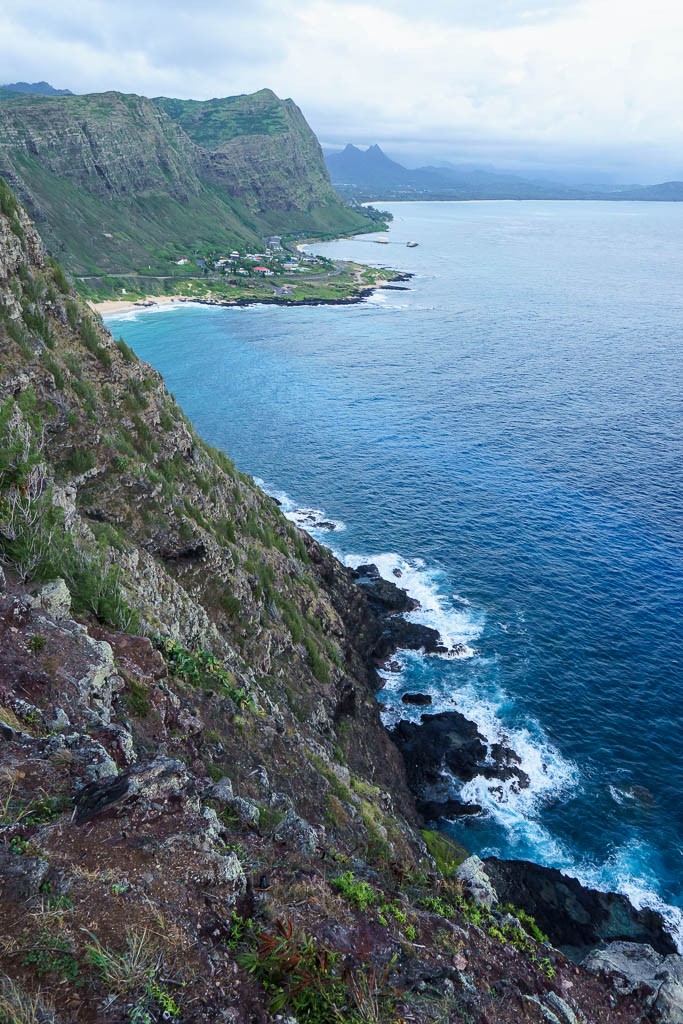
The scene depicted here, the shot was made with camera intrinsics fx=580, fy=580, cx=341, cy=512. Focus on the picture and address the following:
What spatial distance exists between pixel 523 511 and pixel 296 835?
220 ft

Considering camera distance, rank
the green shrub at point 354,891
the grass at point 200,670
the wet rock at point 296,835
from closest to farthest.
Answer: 1. the green shrub at point 354,891
2. the wet rock at point 296,835
3. the grass at point 200,670

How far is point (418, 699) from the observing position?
5462 centimetres

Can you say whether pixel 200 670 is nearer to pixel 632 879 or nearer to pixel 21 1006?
pixel 21 1006

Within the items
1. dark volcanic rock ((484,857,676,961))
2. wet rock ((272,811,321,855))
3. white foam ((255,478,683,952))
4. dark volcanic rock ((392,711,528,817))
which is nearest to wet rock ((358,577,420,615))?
white foam ((255,478,683,952))

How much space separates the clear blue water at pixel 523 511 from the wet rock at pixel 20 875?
127ft

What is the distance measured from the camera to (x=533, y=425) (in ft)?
349

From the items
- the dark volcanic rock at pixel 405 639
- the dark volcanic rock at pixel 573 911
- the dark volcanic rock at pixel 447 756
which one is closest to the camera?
the dark volcanic rock at pixel 573 911

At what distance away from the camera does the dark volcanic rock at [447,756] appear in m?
47.2

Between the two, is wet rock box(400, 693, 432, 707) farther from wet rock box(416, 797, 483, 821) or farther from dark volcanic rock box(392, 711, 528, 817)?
wet rock box(416, 797, 483, 821)

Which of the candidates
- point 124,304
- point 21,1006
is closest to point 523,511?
point 21,1006

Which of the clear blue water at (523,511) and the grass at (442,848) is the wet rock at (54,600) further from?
the clear blue water at (523,511)

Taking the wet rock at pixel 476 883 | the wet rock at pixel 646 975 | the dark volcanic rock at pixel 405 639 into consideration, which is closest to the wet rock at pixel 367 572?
the dark volcanic rock at pixel 405 639

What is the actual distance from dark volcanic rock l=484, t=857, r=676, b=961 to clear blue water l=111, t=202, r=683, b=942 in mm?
1537

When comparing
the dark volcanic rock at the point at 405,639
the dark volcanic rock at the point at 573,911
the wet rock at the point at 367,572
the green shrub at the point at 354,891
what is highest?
the green shrub at the point at 354,891
